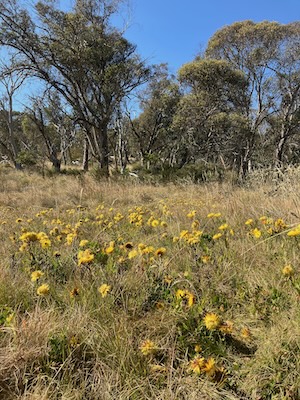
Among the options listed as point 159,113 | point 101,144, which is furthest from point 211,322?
point 159,113

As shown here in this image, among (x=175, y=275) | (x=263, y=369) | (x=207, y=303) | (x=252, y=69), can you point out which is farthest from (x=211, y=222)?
(x=252, y=69)

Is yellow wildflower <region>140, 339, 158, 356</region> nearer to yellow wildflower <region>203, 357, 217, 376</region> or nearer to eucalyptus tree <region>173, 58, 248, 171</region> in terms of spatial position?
yellow wildflower <region>203, 357, 217, 376</region>

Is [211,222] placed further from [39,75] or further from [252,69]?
[252,69]

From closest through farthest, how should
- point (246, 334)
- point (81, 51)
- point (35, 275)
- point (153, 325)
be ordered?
point (246, 334) < point (153, 325) < point (35, 275) < point (81, 51)

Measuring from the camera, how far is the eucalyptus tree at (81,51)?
40.6 ft

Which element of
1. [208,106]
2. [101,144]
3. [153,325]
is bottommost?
[153,325]

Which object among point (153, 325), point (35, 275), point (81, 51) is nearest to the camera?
point (153, 325)

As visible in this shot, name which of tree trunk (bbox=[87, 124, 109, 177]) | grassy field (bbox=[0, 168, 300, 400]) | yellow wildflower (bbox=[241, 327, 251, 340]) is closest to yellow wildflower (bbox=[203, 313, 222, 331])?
grassy field (bbox=[0, 168, 300, 400])

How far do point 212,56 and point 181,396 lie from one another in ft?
70.1

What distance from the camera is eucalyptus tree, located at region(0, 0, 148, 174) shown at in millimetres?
12375

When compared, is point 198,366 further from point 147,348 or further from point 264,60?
point 264,60

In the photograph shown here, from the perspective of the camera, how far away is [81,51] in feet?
43.5

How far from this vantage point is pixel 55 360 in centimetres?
136

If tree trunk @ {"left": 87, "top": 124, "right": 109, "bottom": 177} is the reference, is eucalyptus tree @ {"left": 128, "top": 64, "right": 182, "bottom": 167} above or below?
above
